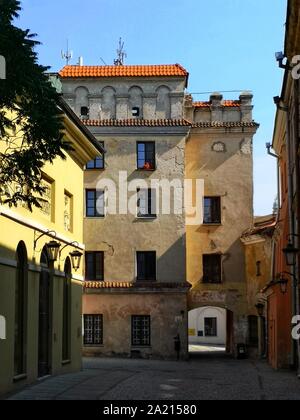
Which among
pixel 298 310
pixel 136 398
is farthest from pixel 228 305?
pixel 136 398

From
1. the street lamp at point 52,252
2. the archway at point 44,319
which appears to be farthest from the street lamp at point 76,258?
the archway at point 44,319

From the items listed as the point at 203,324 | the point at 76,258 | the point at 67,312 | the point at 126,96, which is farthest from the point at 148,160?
the point at 203,324

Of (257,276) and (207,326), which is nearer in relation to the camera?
(257,276)

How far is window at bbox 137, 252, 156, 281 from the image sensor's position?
3606 cm

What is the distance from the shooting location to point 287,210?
25.0 metres

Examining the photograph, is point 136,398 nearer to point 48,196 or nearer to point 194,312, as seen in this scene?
point 48,196

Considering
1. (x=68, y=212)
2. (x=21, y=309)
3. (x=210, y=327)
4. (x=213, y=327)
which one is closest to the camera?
(x=21, y=309)

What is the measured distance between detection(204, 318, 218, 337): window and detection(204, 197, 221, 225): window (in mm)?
24945

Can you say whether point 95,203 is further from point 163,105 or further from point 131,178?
Answer: point 163,105

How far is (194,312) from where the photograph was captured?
200 feet

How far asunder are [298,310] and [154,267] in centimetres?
1467

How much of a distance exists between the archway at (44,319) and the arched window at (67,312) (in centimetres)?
213

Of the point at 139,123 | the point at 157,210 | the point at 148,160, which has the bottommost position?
the point at 157,210

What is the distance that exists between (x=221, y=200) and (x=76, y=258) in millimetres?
17028
